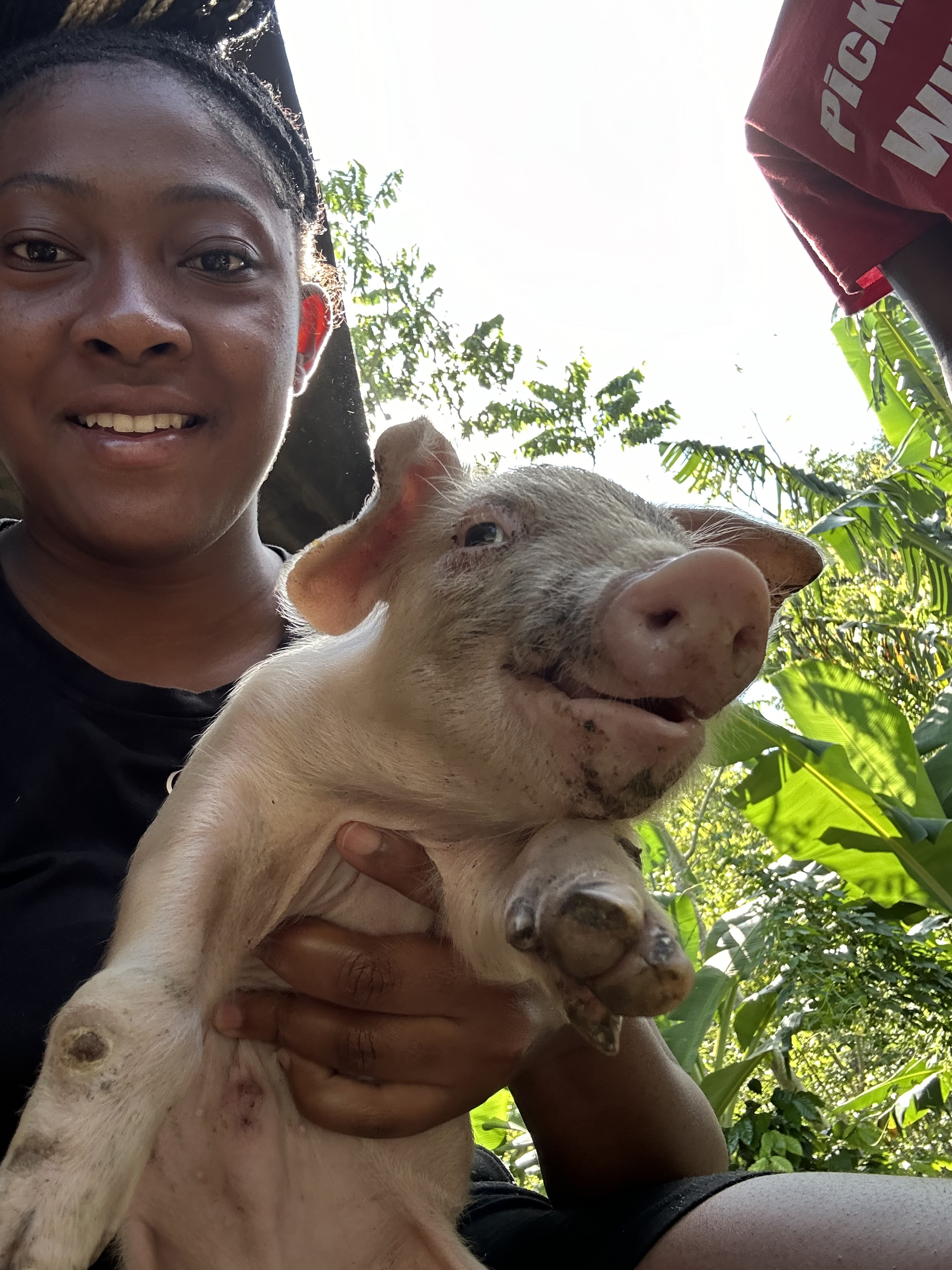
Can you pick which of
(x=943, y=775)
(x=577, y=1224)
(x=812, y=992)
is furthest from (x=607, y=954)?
(x=943, y=775)

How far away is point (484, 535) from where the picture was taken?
1784mm

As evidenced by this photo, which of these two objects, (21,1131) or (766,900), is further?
(766,900)

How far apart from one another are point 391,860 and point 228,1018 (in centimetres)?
39

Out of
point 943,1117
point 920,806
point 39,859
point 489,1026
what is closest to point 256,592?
point 39,859

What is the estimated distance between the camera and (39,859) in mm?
1861

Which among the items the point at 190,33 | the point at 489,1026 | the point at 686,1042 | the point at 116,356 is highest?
the point at 190,33

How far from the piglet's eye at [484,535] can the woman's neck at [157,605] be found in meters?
0.82

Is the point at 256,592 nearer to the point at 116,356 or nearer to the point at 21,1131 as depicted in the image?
the point at 116,356

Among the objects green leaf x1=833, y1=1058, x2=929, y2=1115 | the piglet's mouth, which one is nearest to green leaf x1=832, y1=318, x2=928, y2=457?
green leaf x1=833, y1=1058, x2=929, y2=1115

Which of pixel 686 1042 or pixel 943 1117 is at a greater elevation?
pixel 686 1042

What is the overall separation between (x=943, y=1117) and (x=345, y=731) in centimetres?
1160

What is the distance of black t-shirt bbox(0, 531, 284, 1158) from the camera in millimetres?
1719

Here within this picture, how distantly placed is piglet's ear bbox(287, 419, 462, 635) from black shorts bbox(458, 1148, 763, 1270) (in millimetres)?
1156

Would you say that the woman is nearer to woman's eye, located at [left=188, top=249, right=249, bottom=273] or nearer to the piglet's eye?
woman's eye, located at [left=188, top=249, right=249, bottom=273]
